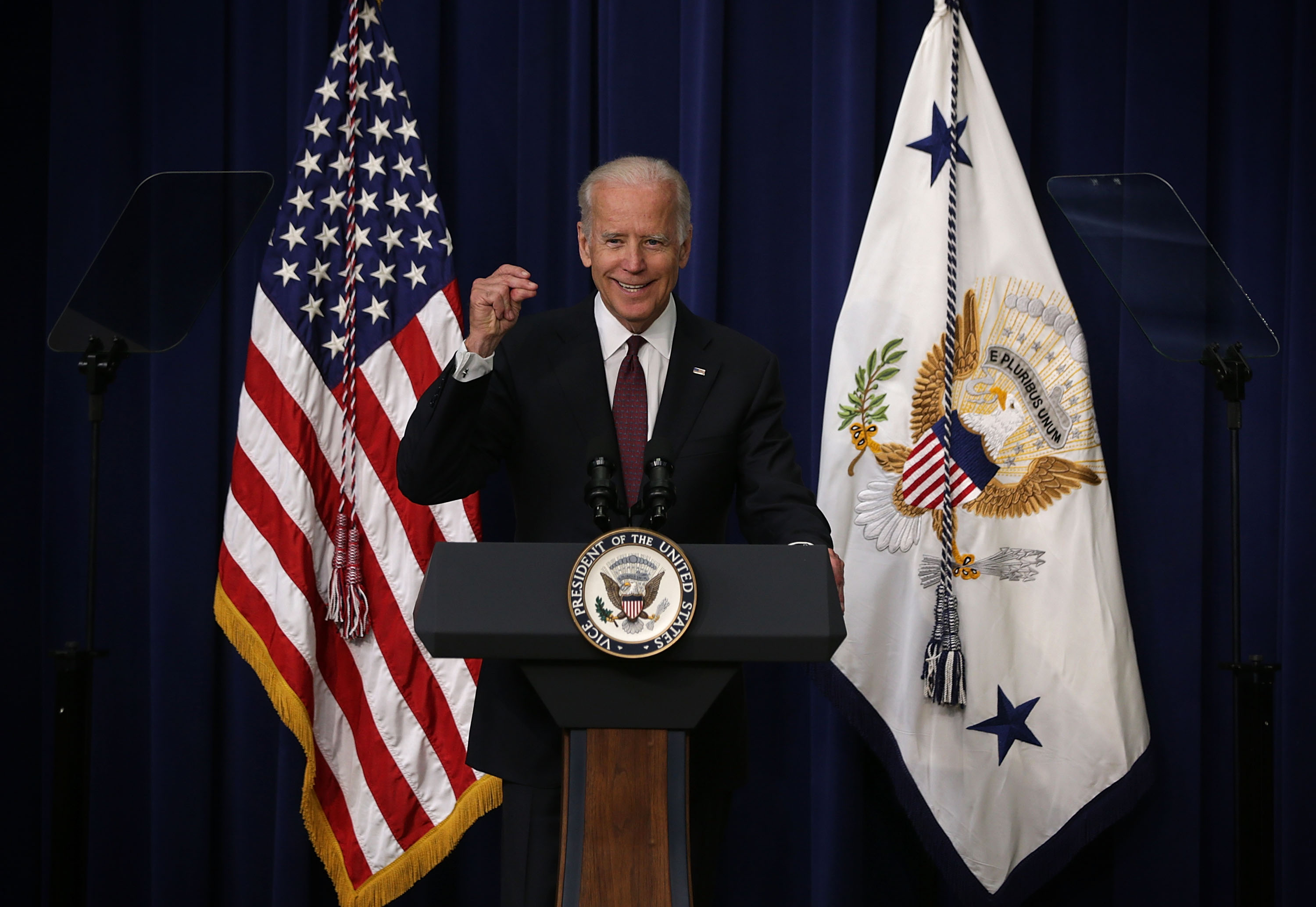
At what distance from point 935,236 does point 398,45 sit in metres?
1.58

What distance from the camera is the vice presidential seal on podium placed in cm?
137

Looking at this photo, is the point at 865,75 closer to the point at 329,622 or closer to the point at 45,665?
the point at 329,622

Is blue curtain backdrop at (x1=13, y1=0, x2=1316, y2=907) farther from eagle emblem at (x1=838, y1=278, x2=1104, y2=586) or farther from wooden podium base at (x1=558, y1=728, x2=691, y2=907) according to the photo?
wooden podium base at (x1=558, y1=728, x2=691, y2=907)

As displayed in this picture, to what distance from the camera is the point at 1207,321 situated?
100 inches

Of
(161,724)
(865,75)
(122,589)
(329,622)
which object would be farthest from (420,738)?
(865,75)

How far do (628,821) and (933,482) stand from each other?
1.50 meters

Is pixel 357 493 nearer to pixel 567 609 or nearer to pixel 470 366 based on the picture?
pixel 470 366

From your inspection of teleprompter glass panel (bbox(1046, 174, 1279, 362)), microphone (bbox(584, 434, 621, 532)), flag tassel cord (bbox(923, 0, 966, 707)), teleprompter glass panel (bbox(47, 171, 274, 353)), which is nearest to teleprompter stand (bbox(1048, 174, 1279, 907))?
teleprompter glass panel (bbox(1046, 174, 1279, 362))

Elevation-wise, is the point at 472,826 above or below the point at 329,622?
below

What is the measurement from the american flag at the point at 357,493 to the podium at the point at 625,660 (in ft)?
4.36

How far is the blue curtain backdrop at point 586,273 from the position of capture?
295cm

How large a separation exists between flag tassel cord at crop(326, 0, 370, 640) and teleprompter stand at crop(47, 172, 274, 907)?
0.24 metres

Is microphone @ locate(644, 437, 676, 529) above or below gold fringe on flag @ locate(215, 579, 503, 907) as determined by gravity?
above

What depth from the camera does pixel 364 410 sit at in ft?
8.93
